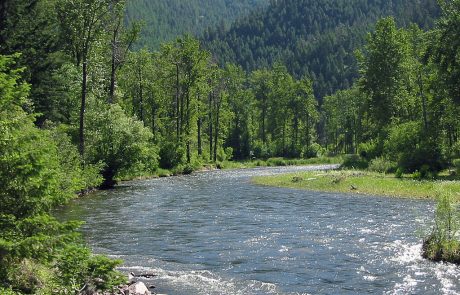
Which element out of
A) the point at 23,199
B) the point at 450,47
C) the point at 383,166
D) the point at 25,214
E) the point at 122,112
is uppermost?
the point at 450,47

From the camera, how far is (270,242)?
22.4 meters

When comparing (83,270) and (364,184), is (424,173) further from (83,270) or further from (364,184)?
(83,270)

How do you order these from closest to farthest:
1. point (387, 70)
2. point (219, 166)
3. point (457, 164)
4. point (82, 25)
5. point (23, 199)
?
1. point (23, 199)
2. point (82, 25)
3. point (457, 164)
4. point (387, 70)
5. point (219, 166)

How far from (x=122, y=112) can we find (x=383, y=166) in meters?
27.1

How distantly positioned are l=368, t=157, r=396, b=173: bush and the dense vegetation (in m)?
0.29

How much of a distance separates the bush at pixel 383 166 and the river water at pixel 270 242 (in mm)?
16392

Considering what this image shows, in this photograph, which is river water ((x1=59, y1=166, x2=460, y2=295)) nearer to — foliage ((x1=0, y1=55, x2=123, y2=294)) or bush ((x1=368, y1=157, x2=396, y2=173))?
foliage ((x1=0, y1=55, x2=123, y2=294))

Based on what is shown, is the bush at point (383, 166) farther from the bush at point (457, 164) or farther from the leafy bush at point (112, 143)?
the leafy bush at point (112, 143)

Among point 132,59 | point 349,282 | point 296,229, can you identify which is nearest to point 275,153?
point 132,59

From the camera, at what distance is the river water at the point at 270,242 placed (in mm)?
16328

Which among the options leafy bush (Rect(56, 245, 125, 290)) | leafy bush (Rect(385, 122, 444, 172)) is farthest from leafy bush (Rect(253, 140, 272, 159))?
leafy bush (Rect(56, 245, 125, 290))

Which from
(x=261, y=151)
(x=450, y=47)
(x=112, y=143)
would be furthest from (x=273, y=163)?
(x=112, y=143)

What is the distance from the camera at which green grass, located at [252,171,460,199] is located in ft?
121

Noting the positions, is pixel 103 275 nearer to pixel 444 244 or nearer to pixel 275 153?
pixel 444 244
